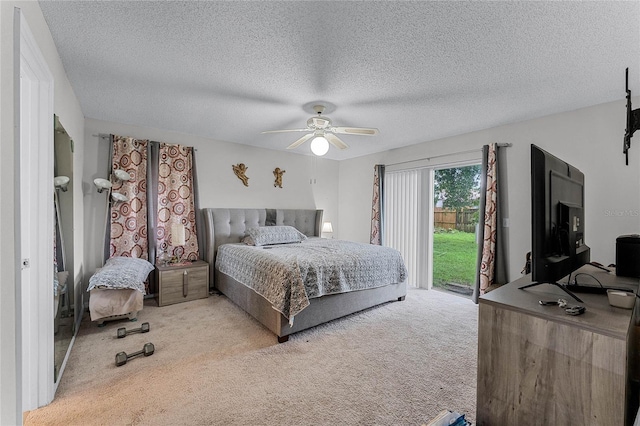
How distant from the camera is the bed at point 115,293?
2762 mm

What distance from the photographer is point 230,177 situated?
4.61m

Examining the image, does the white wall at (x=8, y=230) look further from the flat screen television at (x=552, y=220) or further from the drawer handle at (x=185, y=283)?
the drawer handle at (x=185, y=283)

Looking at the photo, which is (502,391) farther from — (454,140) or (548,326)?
(454,140)

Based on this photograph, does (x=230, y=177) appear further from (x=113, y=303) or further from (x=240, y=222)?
(x=113, y=303)

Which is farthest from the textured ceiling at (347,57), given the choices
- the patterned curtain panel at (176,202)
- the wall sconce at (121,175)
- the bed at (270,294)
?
the bed at (270,294)

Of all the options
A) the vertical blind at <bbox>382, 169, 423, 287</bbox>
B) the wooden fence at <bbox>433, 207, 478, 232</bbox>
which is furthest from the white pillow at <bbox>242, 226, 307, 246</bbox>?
the wooden fence at <bbox>433, 207, 478, 232</bbox>

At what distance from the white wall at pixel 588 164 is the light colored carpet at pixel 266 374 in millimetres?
1585

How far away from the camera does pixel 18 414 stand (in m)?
1.10

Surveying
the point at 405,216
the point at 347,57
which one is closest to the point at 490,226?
the point at 405,216

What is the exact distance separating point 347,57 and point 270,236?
9.50ft

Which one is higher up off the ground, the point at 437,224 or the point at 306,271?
the point at 437,224

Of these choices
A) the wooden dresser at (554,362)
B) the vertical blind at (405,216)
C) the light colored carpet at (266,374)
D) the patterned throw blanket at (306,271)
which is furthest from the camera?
the vertical blind at (405,216)

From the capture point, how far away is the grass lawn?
4238 mm

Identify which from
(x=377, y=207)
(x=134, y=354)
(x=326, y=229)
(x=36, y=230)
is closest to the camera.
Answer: (x=36, y=230)
